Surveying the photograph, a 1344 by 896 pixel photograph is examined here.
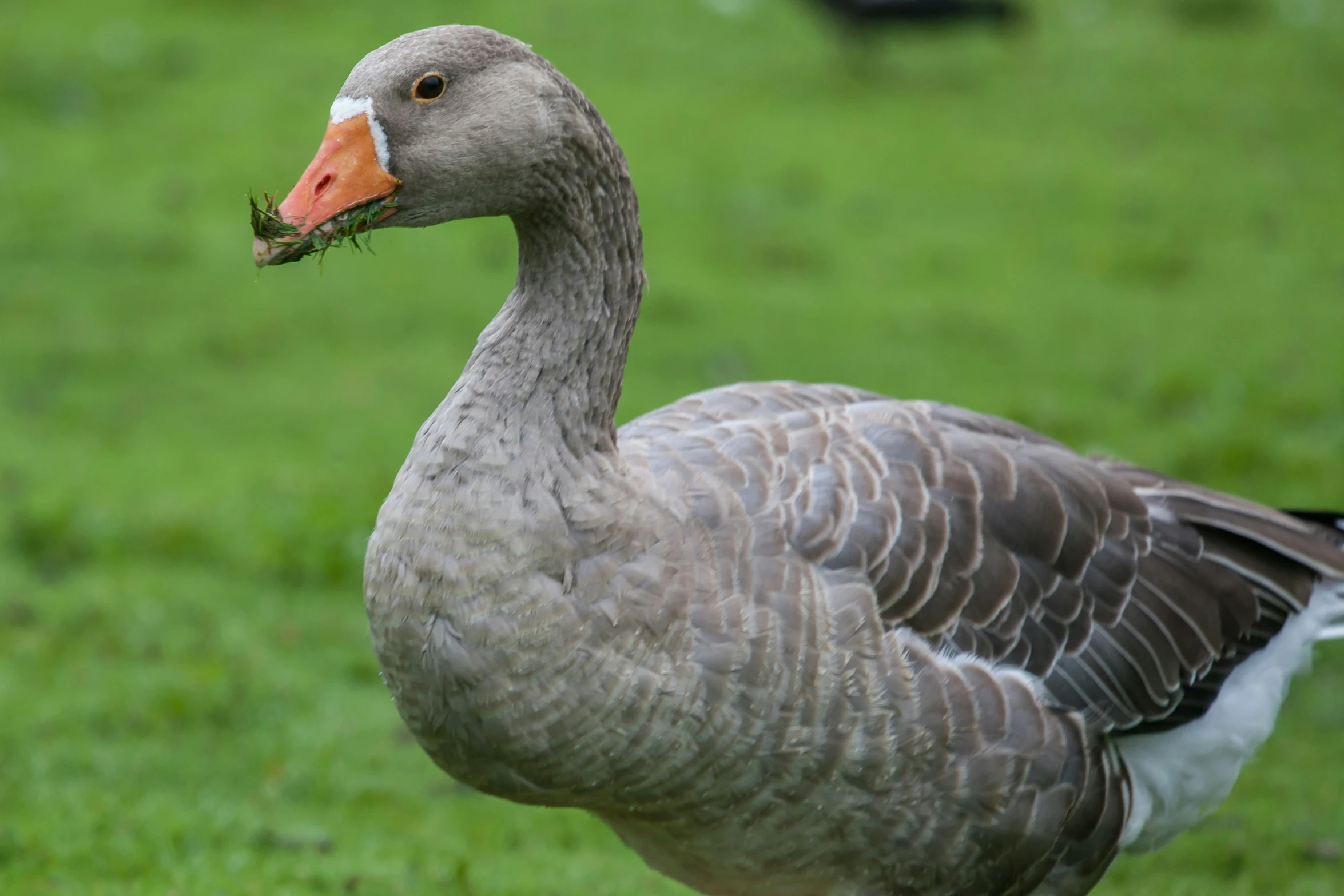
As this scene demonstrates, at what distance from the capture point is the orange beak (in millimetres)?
3166

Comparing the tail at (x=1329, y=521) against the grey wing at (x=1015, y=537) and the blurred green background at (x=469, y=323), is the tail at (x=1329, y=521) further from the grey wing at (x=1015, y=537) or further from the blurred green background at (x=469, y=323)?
the blurred green background at (x=469, y=323)

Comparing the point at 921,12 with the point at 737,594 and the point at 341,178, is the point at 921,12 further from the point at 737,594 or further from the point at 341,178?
the point at 341,178

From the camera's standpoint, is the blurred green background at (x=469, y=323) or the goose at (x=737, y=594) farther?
the blurred green background at (x=469, y=323)

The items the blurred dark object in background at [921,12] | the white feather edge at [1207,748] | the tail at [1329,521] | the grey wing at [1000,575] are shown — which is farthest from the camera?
the blurred dark object in background at [921,12]

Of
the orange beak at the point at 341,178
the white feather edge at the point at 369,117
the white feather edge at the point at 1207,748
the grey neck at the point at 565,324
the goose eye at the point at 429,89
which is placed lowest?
the white feather edge at the point at 1207,748

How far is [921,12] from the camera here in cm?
1402

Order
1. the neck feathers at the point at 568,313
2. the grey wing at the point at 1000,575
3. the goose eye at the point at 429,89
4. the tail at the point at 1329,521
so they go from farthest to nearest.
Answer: the tail at the point at 1329,521
the grey wing at the point at 1000,575
the neck feathers at the point at 568,313
the goose eye at the point at 429,89

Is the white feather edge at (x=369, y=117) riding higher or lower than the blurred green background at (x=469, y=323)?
higher

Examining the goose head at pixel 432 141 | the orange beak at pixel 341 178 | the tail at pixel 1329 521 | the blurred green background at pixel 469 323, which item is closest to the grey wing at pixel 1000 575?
the tail at pixel 1329 521

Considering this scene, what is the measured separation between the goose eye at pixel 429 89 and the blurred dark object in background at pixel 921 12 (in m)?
11.4

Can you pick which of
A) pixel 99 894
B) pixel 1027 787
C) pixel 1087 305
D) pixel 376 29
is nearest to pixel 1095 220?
pixel 1087 305

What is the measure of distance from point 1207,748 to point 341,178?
117 inches

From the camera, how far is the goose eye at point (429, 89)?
10.9 ft

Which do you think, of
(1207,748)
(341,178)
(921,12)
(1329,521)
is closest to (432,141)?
(341,178)
